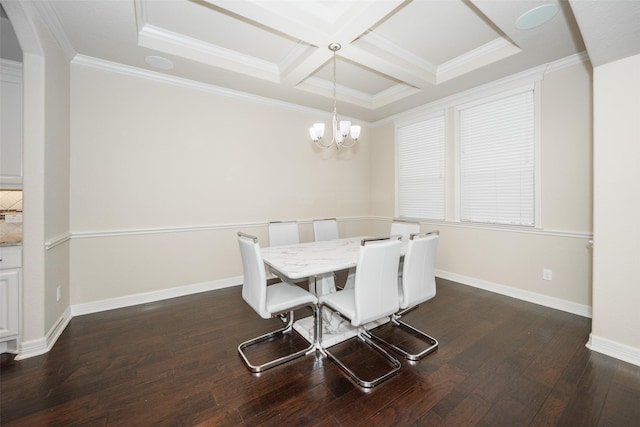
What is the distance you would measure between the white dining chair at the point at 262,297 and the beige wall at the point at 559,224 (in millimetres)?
2728

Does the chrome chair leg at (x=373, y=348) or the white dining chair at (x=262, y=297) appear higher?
the white dining chair at (x=262, y=297)

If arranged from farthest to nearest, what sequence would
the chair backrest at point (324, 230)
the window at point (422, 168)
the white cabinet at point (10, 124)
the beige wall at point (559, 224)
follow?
the window at point (422, 168)
the chair backrest at point (324, 230)
the beige wall at point (559, 224)
the white cabinet at point (10, 124)

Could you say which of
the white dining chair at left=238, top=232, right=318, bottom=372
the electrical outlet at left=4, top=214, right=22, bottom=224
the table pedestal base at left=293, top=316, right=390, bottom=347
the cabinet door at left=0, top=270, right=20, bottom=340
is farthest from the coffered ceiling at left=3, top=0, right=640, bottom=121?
the table pedestal base at left=293, top=316, right=390, bottom=347

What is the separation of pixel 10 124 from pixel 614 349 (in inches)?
220

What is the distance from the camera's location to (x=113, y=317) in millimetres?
2766

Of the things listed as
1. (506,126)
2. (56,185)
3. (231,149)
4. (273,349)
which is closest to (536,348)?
(273,349)

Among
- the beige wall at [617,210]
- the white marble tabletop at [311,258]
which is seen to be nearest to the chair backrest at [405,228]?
the white marble tabletop at [311,258]

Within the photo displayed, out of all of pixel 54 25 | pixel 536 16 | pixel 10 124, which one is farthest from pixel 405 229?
pixel 10 124

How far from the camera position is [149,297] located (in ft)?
10.4

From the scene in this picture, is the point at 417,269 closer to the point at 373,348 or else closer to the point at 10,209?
the point at 373,348

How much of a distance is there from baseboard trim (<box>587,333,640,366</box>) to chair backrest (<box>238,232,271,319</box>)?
269 cm

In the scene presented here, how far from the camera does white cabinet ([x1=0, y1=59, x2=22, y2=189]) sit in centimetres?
244

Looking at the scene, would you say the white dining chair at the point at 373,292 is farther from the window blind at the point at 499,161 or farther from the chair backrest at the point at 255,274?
the window blind at the point at 499,161

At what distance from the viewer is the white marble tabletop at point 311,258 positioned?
1.99 meters
